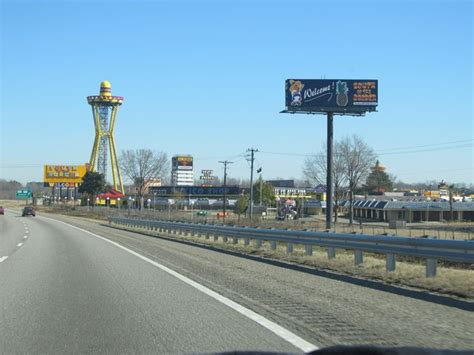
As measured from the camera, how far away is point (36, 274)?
1486cm

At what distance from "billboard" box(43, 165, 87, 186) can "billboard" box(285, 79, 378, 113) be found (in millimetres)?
87631

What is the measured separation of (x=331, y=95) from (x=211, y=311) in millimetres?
59100

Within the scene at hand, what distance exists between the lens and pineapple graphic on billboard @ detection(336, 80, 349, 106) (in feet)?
218

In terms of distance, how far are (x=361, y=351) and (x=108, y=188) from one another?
118m

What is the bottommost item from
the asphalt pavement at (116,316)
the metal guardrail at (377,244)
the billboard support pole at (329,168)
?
the asphalt pavement at (116,316)

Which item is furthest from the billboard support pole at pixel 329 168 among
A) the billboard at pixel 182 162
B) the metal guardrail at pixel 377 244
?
the billboard at pixel 182 162

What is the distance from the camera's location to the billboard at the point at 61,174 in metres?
143

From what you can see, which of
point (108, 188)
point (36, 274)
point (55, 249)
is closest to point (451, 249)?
point (36, 274)

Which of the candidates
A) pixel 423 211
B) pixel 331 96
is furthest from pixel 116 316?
pixel 423 211

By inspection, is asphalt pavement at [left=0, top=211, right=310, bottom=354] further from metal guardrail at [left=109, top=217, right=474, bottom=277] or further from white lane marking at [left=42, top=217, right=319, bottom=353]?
metal guardrail at [left=109, top=217, right=474, bottom=277]

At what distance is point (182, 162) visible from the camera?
606 feet

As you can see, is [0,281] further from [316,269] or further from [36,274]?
[316,269]

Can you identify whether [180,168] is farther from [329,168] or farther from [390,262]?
[390,262]

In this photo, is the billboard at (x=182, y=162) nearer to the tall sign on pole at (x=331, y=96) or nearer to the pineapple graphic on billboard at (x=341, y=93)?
the tall sign on pole at (x=331, y=96)
